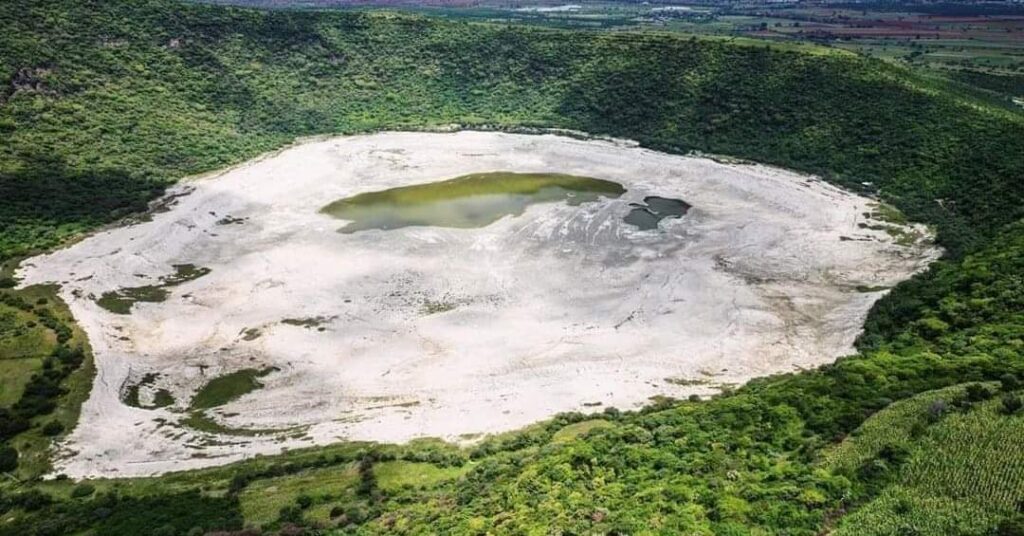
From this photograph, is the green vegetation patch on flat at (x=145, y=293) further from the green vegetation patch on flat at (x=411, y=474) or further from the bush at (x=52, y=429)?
the green vegetation patch on flat at (x=411, y=474)

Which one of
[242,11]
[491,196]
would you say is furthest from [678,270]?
[242,11]

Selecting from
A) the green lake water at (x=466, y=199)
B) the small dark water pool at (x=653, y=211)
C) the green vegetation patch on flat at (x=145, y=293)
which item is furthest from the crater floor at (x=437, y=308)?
the green lake water at (x=466, y=199)

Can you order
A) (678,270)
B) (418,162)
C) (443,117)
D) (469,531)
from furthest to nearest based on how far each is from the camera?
(443,117), (418,162), (678,270), (469,531)

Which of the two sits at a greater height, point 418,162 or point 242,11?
point 242,11

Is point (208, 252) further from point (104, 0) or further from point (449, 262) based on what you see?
point (104, 0)

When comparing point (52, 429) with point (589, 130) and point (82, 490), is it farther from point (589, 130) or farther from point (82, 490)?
point (589, 130)
